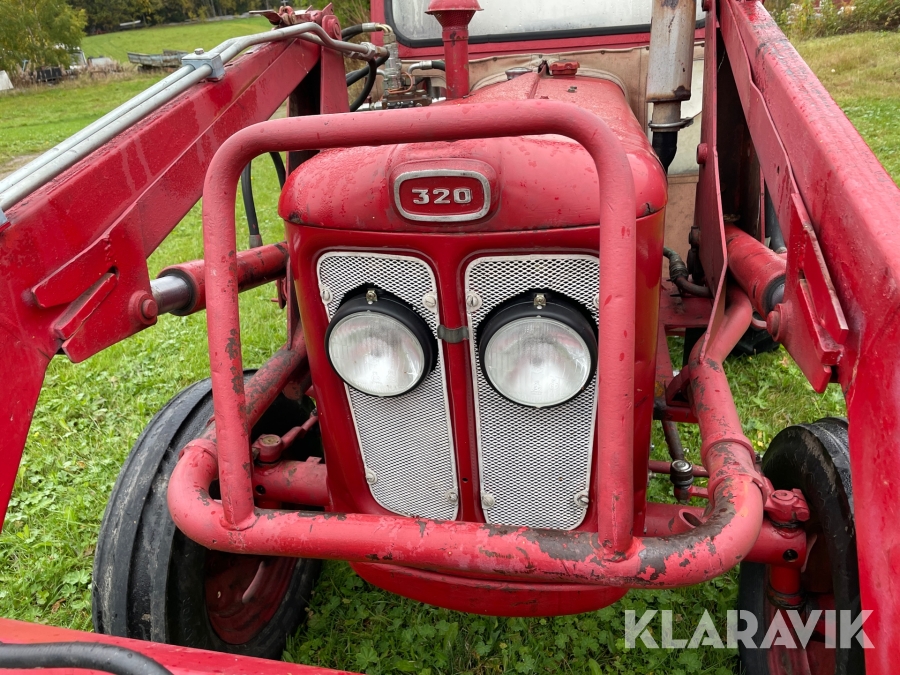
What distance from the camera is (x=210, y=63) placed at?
1.67 meters

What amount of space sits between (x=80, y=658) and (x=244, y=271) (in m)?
1.01

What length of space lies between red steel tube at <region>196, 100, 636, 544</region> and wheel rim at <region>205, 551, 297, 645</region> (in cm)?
75

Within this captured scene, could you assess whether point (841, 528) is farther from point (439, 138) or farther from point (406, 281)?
point (439, 138)

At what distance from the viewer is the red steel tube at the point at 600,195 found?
0.97m

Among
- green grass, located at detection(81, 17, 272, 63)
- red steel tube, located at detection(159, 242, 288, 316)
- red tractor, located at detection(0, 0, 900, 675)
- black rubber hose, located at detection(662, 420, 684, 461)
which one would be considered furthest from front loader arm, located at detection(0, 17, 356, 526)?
green grass, located at detection(81, 17, 272, 63)

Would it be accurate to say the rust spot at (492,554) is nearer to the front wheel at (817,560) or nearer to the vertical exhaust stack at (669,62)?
the front wheel at (817,560)

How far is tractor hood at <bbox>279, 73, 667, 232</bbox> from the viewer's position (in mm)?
1108

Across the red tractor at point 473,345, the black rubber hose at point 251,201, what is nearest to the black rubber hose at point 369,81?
the black rubber hose at point 251,201

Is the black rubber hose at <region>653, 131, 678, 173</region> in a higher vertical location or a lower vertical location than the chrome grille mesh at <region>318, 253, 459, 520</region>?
higher

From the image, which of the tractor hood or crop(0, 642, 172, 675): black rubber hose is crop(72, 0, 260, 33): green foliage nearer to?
the tractor hood

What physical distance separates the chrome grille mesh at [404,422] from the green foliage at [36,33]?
1202 inches

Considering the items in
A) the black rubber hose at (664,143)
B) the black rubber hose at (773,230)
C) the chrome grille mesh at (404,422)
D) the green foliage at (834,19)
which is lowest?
the green foliage at (834,19)

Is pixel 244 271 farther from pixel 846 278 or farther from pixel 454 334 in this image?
pixel 846 278

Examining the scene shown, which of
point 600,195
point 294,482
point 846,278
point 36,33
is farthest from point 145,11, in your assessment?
point 846,278
